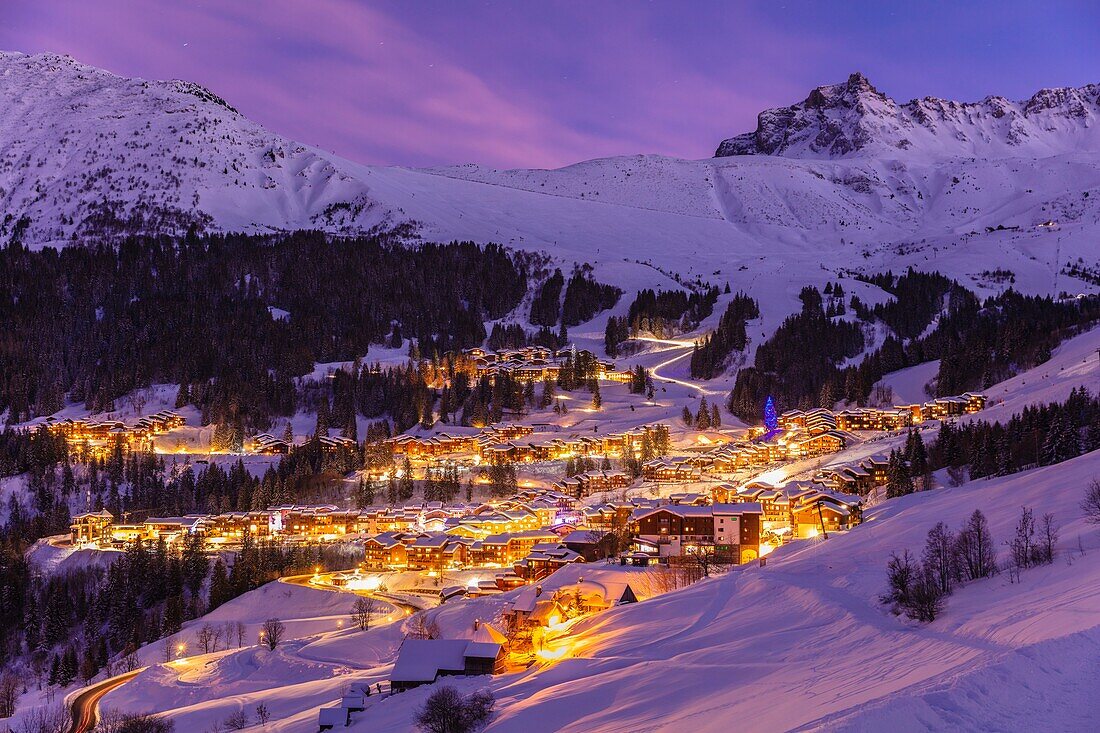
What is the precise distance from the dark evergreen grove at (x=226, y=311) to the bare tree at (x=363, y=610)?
59.5 m

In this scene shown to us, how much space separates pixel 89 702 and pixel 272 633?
9261 mm

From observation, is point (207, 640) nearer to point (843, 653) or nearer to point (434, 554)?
point (434, 554)

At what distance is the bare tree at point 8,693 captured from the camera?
144ft

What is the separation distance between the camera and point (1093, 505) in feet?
97.8

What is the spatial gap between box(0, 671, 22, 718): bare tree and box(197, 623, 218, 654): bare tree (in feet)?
Result: 33.2

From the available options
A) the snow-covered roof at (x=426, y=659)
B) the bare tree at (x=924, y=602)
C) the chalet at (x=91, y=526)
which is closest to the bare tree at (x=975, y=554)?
the bare tree at (x=924, y=602)

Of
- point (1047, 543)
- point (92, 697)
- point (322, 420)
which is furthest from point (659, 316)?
point (1047, 543)

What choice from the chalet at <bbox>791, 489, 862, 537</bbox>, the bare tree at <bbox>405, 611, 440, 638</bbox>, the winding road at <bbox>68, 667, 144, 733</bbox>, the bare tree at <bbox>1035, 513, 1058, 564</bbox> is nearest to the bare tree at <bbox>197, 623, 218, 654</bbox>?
the winding road at <bbox>68, 667, 144, 733</bbox>

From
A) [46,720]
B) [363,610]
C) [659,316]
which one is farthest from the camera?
[659,316]

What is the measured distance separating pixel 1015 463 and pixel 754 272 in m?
140

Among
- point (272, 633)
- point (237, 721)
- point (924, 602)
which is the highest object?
point (924, 602)

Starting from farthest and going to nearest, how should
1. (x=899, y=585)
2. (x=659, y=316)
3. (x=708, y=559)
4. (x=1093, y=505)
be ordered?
(x=659, y=316)
(x=708, y=559)
(x=1093, y=505)
(x=899, y=585)

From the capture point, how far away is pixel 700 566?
4988cm

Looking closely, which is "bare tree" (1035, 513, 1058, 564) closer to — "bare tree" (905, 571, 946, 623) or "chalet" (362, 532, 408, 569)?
"bare tree" (905, 571, 946, 623)
